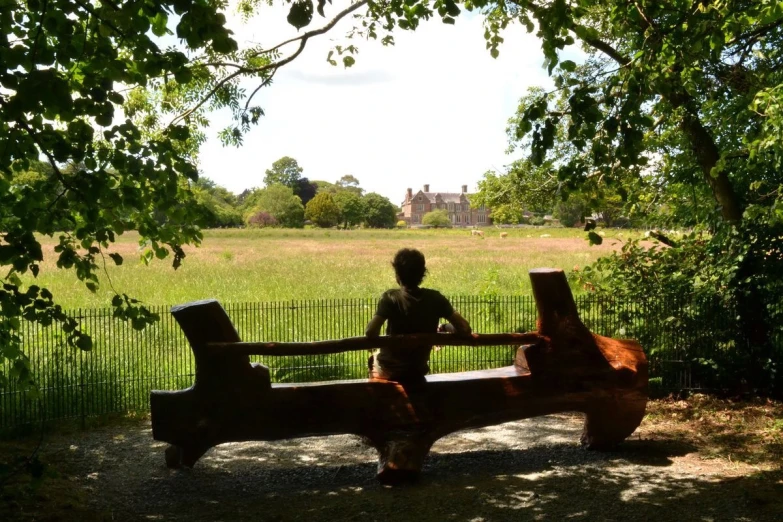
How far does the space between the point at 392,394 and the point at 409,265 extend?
1227 mm

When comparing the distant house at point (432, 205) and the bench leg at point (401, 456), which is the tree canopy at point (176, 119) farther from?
the distant house at point (432, 205)

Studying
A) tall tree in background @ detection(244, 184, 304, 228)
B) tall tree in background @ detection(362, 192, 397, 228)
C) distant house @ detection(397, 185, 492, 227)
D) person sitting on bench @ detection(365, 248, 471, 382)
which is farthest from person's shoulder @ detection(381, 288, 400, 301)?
distant house @ detection(397, 185, 492, 227)

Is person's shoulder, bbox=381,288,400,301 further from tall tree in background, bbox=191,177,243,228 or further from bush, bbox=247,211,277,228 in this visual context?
bush, bbox=247,211,277,228

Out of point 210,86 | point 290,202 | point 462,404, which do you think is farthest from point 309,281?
point 290,202

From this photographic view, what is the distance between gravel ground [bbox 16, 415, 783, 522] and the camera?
5.70m

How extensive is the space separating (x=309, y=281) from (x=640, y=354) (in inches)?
687

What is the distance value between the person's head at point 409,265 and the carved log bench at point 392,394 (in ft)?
1.62

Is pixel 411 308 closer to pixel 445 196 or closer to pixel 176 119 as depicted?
pixel 176 119

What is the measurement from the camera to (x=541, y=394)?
6.86 m

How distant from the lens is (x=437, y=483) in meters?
6.45

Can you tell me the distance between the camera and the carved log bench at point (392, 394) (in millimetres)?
6297

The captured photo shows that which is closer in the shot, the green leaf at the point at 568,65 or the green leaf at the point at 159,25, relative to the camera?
the green leaf at the point at 159,25

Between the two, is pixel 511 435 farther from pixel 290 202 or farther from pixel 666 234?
pixel 290 202

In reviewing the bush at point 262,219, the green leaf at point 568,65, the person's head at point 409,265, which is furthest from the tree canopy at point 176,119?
the bush at point 262,219
